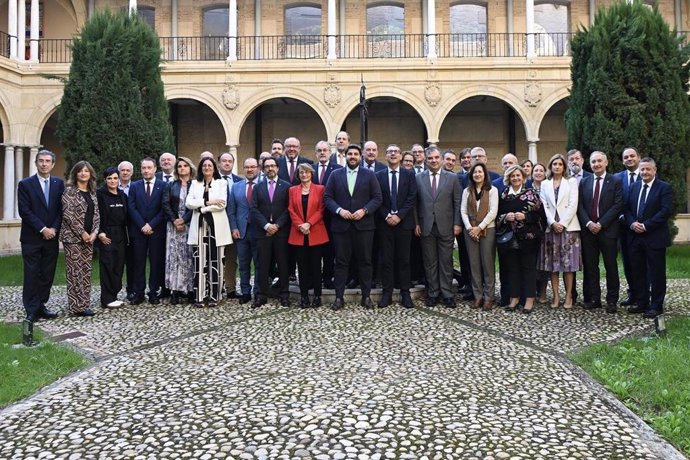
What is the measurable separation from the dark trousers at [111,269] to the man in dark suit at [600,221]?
5.96 metres

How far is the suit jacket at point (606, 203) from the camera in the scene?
262 inches

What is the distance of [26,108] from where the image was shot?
18.6m

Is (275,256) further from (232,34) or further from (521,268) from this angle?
(232,34)

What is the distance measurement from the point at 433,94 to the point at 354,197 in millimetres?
12437

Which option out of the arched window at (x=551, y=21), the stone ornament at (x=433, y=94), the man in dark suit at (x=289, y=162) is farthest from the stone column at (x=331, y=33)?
the man in dark suit at (x=289, y=162)

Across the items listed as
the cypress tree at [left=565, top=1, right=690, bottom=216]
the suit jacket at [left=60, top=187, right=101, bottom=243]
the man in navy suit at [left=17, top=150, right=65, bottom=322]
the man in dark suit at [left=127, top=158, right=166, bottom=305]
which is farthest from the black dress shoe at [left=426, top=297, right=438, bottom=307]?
the cypress tree at [left=565, top=1, right=690, bottom=216]

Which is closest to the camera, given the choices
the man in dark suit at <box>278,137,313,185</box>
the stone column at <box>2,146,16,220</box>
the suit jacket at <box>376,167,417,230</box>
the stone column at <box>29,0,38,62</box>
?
the suit jacket at <box>376,167,417,230</box>

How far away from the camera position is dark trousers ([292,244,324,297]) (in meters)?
7.00

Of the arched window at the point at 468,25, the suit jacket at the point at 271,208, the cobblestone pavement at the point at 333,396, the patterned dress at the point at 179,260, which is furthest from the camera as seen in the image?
the arched window at the point at 468,25

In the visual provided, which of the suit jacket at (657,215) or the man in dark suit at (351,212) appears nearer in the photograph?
the suit jacket at (657,215)

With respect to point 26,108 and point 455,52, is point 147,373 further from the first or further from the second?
point 455,52

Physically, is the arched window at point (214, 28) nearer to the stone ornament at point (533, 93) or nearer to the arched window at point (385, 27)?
the arched window at point (385, 27)

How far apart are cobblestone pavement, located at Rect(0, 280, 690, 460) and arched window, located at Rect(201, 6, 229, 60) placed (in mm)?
17645

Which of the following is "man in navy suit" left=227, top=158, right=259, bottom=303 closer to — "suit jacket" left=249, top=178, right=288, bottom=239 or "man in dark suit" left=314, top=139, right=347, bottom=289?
"suit jacket" left=249, top=178, right=288, bottom=239
